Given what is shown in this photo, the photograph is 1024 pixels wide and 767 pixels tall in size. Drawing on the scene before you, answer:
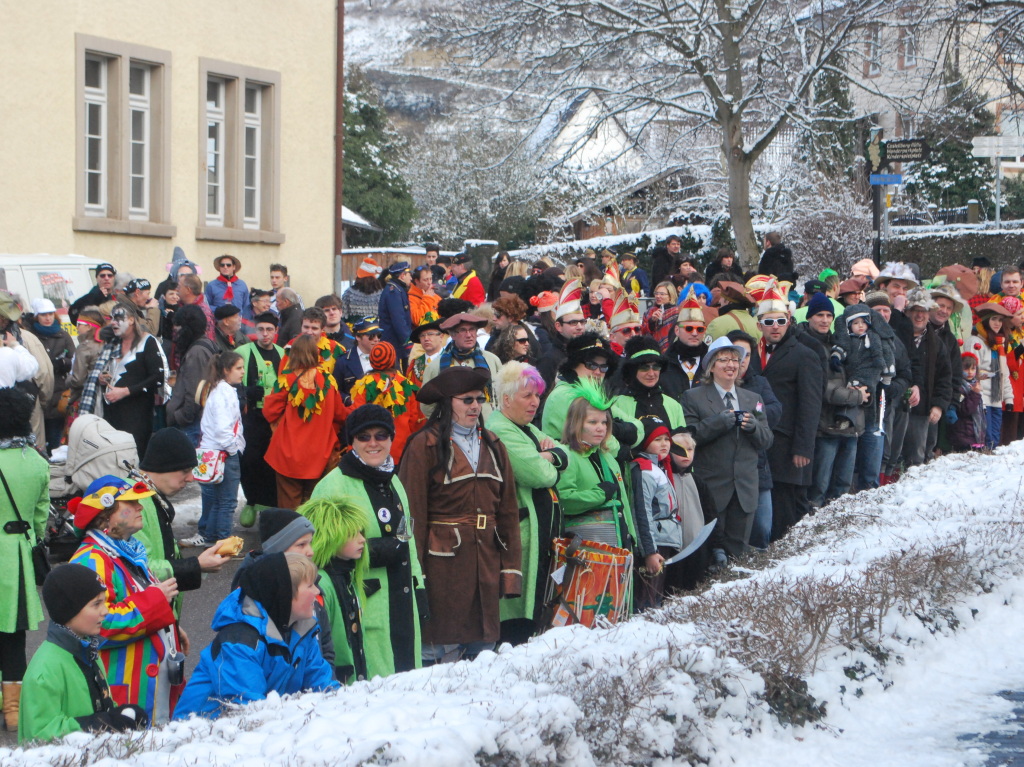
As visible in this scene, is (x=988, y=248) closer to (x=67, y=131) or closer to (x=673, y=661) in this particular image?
(x=67, y=131)

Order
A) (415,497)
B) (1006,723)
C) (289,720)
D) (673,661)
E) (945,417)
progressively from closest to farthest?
(289,720) → (673,661) → (1006,723) → (415,497) → (945,417)

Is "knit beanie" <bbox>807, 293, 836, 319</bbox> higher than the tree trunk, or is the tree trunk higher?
→ the tree trunk

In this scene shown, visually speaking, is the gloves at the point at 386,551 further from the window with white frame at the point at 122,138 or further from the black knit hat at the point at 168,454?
the window with white frame at the point at 122,138

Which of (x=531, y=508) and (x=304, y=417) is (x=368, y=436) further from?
(x=304, y=417)

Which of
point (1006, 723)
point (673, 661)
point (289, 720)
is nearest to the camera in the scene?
point (289, 720)

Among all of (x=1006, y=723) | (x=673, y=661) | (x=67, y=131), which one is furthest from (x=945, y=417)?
A: (x=67, y=131)

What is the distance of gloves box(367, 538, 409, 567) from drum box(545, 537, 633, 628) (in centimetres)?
128

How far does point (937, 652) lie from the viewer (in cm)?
655

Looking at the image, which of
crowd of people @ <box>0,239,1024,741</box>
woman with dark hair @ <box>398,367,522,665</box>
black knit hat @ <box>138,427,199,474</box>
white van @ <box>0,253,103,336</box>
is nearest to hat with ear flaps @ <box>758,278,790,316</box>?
crowd of people @ <box>0,239,1024,741</box>

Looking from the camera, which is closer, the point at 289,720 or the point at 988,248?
the point at 289,720

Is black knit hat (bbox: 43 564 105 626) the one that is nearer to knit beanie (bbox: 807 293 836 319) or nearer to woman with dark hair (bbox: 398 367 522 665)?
woman with dark hair (bbox: 398 367 522 665)

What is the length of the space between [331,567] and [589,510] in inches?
77.9

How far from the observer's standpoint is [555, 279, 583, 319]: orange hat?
9.93 m

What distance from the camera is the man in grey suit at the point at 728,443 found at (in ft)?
27.7
